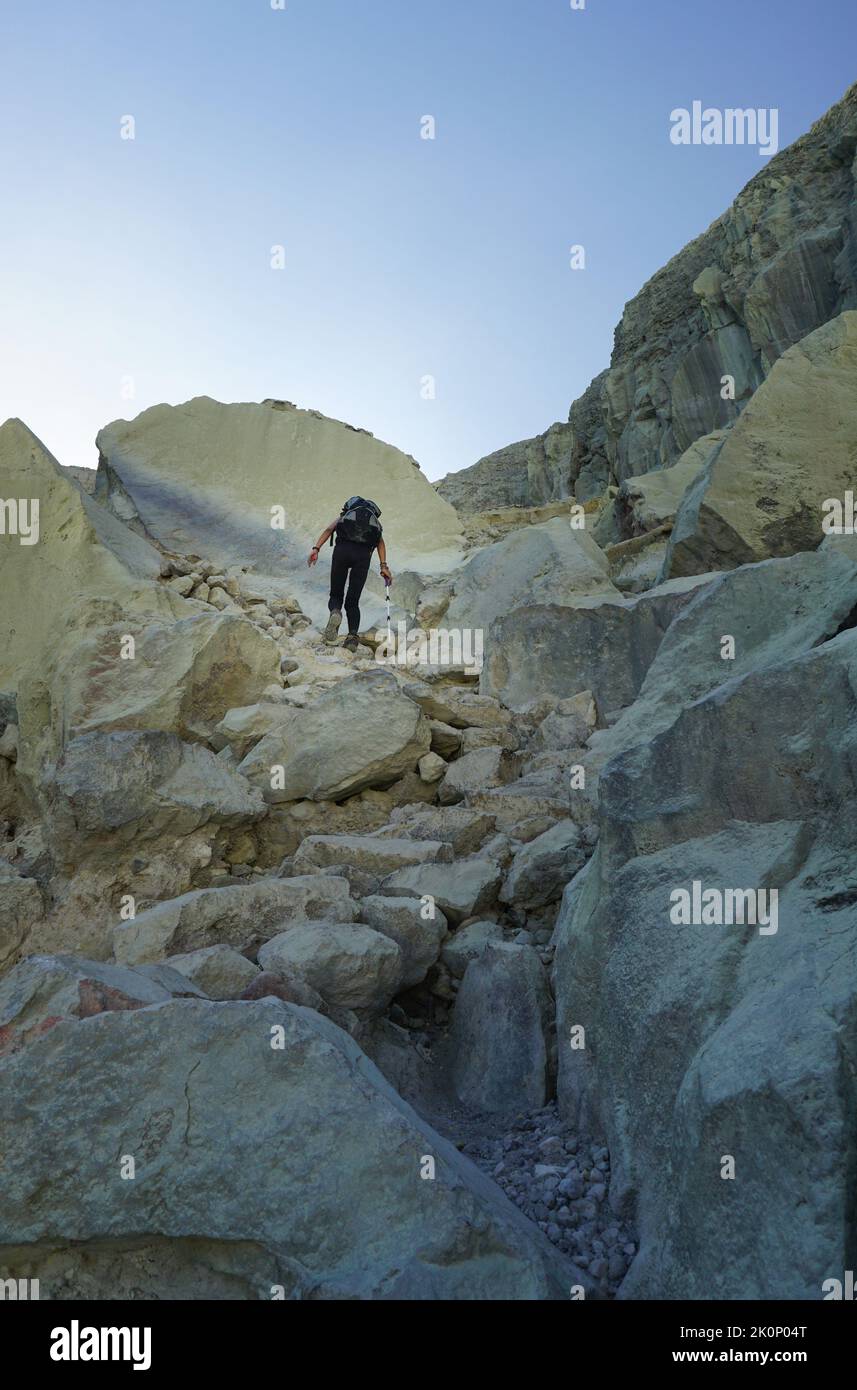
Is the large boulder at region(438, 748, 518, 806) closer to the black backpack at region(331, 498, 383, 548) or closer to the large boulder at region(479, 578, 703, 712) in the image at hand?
the large boulder at region(479, 578, 703, 712)

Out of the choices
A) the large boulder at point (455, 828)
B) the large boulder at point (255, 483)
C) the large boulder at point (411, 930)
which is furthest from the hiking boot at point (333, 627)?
the large boulder at point (411, 930)

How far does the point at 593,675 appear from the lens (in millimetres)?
5949

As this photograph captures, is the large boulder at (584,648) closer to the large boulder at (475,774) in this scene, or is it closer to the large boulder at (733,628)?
the large boulder at (475,774)

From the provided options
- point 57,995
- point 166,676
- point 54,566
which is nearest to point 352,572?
point 54,566

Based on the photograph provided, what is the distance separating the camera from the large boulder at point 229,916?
3367 mm

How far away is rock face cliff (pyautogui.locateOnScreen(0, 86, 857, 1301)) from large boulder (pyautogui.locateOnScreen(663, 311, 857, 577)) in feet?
0.08

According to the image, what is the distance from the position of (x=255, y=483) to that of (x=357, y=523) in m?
4.00

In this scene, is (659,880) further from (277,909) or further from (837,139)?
(837,139)

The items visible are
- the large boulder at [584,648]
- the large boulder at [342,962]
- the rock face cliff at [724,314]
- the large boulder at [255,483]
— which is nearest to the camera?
the large boulder at [342,962]

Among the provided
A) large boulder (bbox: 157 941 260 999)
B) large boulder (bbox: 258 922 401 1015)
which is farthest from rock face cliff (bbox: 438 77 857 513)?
large boulder (bbox: 157 941 260 999)

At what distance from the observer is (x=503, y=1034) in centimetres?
287

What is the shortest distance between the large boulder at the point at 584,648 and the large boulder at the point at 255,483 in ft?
12.8

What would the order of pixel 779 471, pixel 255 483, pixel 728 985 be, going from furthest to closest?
pixel 255 483 → pixel 779 471 → pixel 728 985

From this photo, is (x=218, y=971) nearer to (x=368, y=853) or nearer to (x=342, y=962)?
(x=342, y=962)
